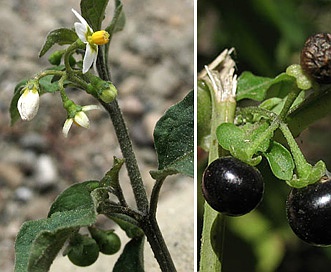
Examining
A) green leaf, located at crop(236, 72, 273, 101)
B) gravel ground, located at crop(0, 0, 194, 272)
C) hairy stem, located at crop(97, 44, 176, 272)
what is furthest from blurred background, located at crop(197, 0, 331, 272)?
hairy stem, located at crop(97, 44, 176, 272)

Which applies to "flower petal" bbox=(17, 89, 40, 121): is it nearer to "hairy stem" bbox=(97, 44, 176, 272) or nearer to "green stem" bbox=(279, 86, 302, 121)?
"hairy stem" bbox=(97, 44, 176, 272)

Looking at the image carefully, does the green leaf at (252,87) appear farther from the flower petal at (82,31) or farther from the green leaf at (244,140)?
the flower petal at (82,31)

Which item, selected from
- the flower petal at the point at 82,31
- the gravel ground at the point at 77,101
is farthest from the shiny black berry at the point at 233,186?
the gravel ground at the point at 77,101

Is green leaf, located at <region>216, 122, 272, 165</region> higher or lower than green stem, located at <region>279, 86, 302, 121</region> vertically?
lower

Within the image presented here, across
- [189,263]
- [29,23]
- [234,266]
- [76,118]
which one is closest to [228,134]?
[76,118]

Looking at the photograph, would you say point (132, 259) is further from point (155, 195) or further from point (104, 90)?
point (104, 90)

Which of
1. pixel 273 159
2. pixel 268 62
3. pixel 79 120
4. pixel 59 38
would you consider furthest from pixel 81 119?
pixel 268 62

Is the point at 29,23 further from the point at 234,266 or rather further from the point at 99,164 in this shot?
the point at 234,266
